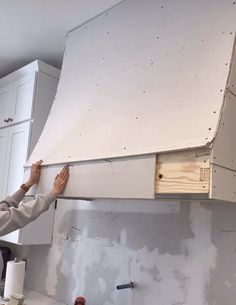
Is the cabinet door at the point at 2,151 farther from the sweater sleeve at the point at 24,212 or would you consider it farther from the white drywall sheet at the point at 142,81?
the sweater sleeve at the point at 24,212

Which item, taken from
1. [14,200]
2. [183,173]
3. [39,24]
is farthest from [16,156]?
[183,173]

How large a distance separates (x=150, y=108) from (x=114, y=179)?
0.35m

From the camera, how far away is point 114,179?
1.34m

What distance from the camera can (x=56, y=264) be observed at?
2385 mm

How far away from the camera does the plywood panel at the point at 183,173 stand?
1.09 metres

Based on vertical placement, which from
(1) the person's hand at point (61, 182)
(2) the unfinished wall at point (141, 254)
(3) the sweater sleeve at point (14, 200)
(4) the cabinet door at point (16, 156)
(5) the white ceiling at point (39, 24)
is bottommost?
(2) the unfinished wall at point (141, 254)

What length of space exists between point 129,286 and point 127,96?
1.08m

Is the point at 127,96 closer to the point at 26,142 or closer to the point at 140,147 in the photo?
the point at 140,147

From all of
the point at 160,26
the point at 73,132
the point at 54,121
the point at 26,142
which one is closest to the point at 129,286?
the point at 73,132

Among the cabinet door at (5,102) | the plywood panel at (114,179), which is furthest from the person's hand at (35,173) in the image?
the cabinet door at (5,102)

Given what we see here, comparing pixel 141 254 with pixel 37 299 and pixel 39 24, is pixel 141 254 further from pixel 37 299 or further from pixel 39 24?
pixel 39 24

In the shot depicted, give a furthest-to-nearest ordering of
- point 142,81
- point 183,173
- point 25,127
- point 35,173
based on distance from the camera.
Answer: point 25,127
point 35,173
point 142,81
point 183,173

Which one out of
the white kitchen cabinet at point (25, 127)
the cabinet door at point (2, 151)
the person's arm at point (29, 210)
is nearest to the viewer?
the person's arm at point (29, 210)

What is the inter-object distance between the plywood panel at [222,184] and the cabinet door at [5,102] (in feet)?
6.42
